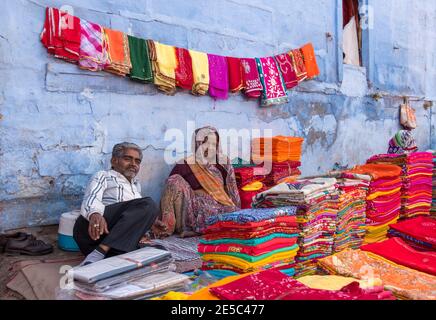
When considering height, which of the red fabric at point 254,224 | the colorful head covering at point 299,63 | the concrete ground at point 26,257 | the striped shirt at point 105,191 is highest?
the colorful head covering at point 299,63

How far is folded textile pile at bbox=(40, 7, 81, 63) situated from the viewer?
3648 millimetres

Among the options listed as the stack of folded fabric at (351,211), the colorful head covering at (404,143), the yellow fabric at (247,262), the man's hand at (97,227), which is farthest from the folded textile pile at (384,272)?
the colorful head covering at (404,143)

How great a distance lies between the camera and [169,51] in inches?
176

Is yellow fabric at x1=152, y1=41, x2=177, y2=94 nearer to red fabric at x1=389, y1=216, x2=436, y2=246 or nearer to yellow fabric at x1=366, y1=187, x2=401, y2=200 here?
yellow fabric at x1=366, y1=187, x2=401, y2=200

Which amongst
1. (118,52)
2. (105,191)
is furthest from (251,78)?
(105,191)

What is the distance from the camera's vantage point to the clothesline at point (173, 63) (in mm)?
3723

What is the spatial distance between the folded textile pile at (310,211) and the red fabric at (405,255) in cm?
29

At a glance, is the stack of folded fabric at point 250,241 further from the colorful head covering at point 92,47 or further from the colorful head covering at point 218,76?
the colorful head covering at point 218,76

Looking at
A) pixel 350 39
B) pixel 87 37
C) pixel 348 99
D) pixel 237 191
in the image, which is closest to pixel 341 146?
pixel 348 99

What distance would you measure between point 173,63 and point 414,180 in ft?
8.62

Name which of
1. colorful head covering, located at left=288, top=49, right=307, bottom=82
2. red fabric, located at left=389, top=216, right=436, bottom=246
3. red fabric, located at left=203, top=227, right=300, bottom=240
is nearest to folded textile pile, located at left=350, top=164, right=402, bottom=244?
red fabric, located at left=389, top=216, right=436, bottom=246

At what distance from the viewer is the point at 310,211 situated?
294cm

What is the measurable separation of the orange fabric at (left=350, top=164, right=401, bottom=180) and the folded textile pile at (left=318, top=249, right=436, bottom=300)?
1119 mm

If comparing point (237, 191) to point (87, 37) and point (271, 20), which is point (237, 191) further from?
point (271, 20)
